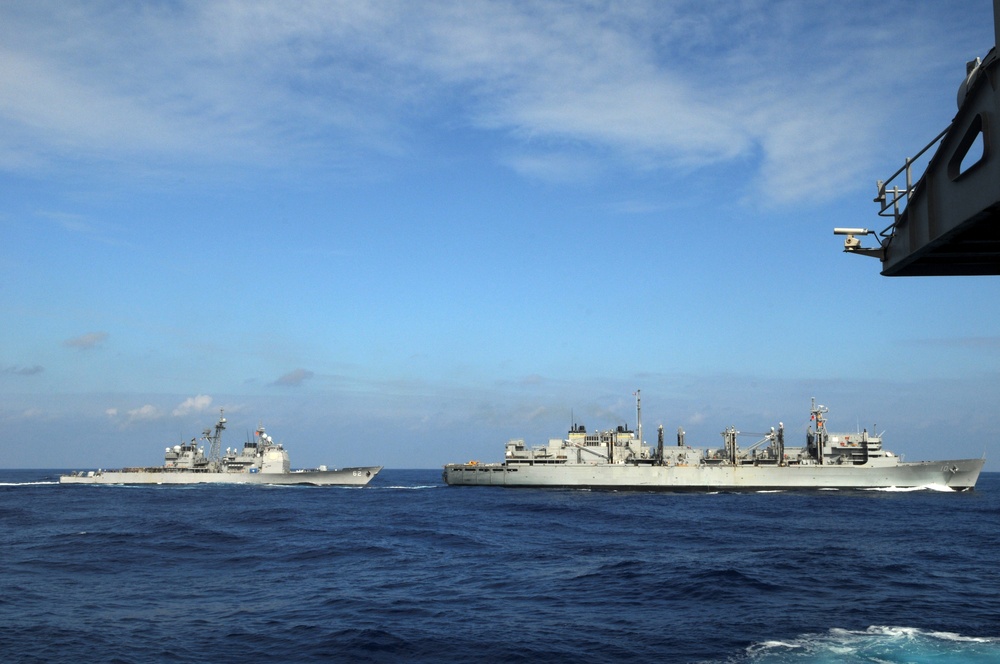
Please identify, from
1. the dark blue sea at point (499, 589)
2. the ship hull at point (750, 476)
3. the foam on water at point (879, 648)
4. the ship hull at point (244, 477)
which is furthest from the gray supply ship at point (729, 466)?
the foam on water at point (879, 648)

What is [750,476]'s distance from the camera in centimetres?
7669

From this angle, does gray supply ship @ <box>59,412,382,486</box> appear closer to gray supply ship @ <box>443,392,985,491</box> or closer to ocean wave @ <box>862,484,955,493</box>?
gray supply ship @ <box>443,392,985,491</box>

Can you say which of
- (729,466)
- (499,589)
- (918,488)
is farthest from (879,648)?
(918,488)

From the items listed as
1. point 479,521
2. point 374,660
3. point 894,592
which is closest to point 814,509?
point 479,521

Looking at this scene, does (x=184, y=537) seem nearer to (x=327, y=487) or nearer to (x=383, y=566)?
(x=383, y=566)

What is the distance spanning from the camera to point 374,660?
16.2 metres

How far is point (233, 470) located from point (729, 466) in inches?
2359

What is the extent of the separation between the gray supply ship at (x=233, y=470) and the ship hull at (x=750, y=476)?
26974 millimetres

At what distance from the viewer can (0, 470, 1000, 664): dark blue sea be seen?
17.0 metres

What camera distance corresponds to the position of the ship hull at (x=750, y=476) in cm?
7419

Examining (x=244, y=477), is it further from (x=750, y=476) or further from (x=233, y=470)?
(x=750, y=476)

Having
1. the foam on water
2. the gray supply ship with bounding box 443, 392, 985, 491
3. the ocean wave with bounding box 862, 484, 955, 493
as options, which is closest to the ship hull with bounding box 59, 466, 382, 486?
the gray supply ship with bounding box 443, 392, 985, 491

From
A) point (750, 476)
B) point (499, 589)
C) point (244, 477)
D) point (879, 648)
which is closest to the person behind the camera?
point (879, 648)

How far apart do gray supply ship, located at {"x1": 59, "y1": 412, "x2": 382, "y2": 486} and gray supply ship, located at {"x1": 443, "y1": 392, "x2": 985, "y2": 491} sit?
22.2 meters
